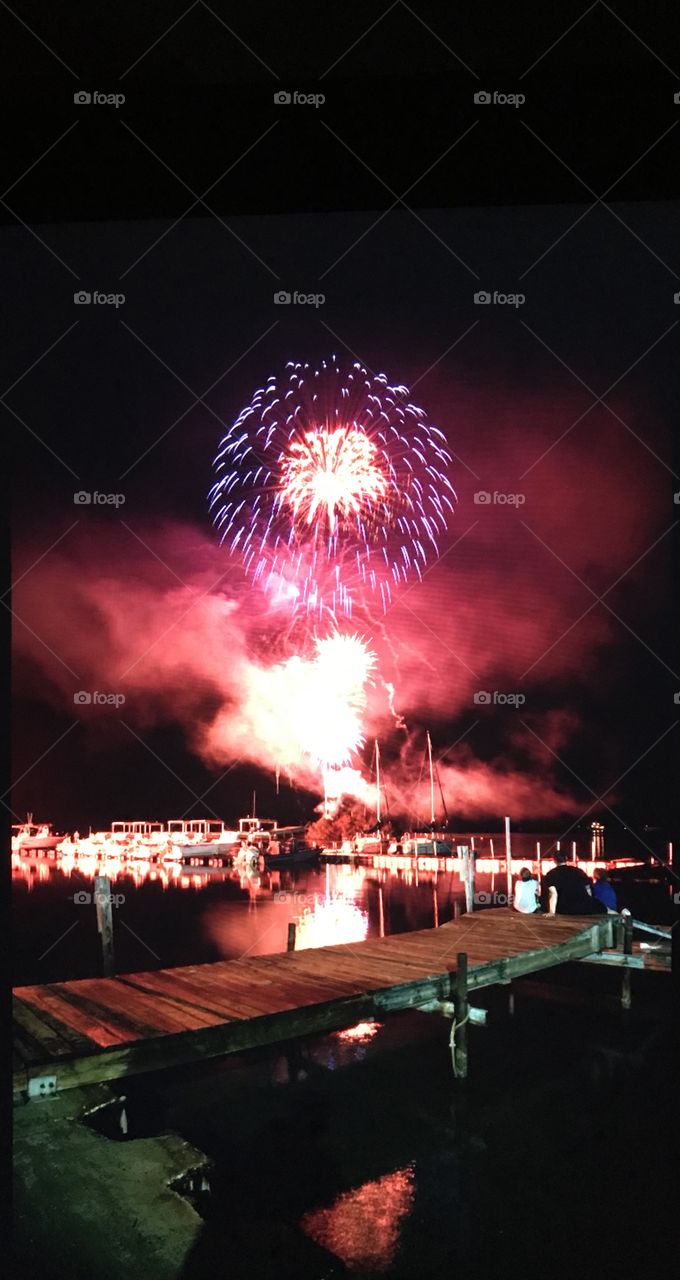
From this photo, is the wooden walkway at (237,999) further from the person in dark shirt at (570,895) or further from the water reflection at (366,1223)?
the water reflection at (366,1223)

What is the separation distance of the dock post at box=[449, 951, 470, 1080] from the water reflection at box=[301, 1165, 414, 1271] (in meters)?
1.42

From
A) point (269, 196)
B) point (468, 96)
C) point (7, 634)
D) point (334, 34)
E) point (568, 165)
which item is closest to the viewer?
point (7, 634)

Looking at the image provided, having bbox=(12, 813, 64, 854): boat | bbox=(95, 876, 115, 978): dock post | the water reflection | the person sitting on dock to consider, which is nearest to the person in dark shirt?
the person sitting on dock

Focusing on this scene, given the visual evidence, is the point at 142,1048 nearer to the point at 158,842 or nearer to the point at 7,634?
the point at 7,634

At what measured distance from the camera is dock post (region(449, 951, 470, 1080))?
682 centimetres

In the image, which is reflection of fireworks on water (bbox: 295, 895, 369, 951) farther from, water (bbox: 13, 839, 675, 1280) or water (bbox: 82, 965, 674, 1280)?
water (bbox: 82, 965, 674, 1280)

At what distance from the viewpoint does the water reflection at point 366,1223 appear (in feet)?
15.8

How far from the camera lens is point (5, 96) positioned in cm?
294

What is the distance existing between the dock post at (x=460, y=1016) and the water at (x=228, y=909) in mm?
10313

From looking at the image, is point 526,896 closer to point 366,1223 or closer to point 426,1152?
point 426,1152

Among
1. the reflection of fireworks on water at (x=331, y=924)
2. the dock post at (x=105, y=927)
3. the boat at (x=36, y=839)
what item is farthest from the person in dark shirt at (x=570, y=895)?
the boat at (x=36, y=839)

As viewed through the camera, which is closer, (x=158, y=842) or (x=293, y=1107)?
(x=293, y=1107)

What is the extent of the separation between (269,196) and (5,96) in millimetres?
1191

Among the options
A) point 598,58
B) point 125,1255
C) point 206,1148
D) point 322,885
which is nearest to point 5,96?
point 598,58
